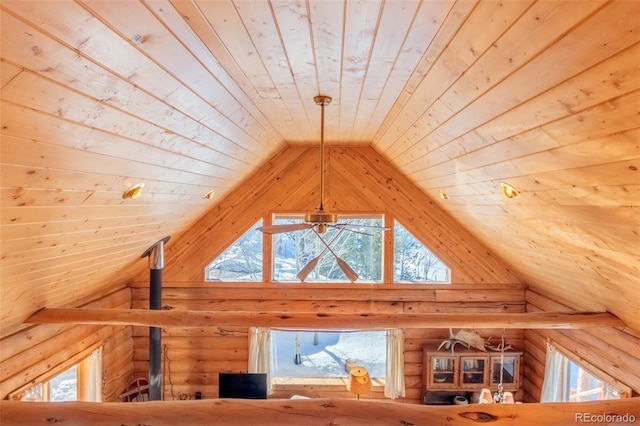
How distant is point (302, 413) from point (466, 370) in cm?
394

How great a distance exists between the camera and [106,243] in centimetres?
367

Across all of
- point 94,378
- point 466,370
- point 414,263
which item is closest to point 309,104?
point 414,263

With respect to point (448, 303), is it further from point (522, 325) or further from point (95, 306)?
point (95, 306)

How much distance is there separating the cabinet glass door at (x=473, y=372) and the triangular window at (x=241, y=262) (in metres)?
3.22

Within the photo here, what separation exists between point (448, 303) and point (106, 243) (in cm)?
459

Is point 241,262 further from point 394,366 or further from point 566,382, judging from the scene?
point 566,382

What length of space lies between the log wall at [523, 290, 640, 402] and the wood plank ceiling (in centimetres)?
53

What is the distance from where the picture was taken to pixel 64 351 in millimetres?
4488

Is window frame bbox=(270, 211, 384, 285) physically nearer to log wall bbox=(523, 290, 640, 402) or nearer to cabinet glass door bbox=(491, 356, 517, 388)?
cabinet glass door bbox=(491, 356, 517, 388)

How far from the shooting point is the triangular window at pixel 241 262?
19.1ft

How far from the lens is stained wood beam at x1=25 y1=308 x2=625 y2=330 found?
371cm

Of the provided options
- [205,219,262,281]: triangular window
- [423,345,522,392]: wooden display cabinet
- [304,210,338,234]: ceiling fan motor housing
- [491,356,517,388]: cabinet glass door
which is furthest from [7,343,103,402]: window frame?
[491,356,517,388]: cabinet glass door

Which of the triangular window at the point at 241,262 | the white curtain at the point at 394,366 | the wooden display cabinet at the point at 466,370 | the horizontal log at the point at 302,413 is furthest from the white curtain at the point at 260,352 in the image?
the horizontal log at the point at 302,413

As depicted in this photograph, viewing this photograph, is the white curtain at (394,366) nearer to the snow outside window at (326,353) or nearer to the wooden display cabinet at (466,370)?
the snow outside window at (326,353)
